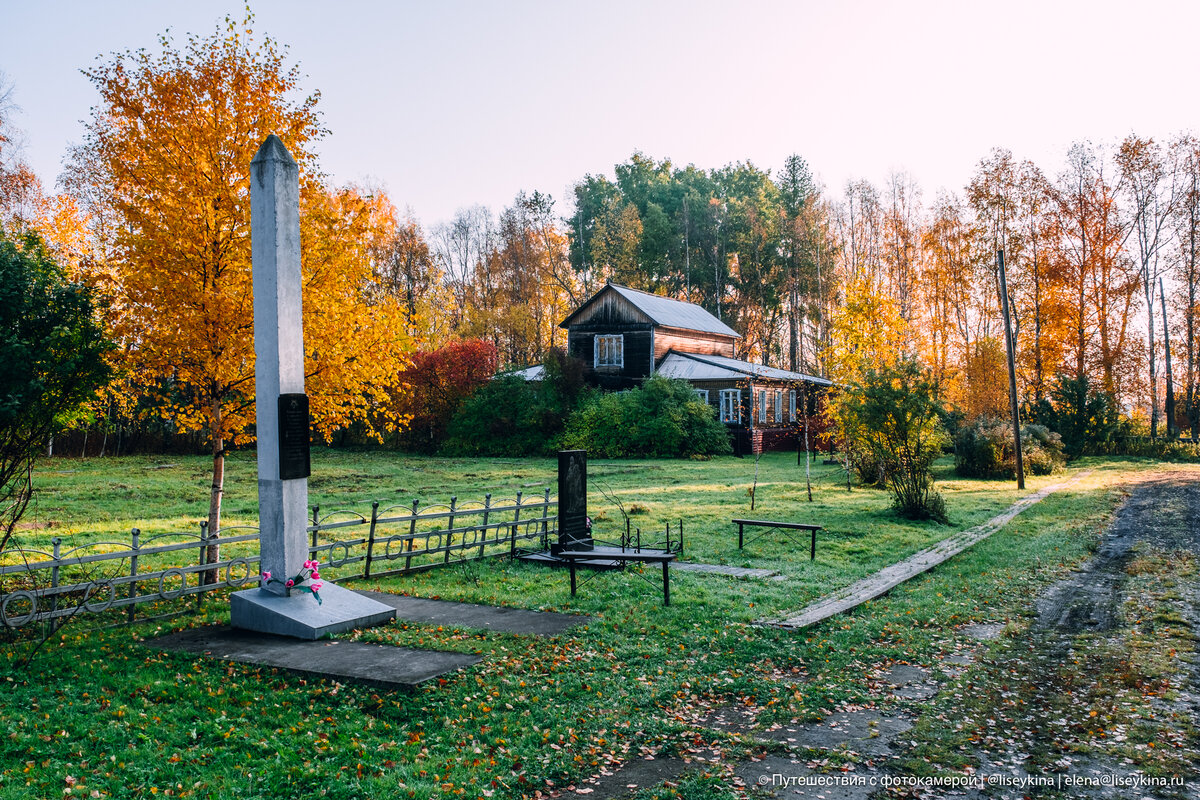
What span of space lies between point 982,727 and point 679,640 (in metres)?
3.15

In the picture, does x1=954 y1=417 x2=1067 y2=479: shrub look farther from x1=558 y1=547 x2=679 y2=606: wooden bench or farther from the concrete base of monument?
the concrete base of monument

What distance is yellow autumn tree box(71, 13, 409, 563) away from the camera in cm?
1002

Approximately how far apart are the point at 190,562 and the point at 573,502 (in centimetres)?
637

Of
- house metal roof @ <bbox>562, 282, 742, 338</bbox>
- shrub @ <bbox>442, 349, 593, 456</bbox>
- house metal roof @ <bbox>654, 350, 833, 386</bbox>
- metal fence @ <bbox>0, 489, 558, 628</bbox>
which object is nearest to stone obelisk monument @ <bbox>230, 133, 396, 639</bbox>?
metal fence @ <bbox>0, 489, 558, 628</bbox>

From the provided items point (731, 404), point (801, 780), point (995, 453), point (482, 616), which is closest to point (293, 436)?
point (482, 616)

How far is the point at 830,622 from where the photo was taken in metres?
9.03

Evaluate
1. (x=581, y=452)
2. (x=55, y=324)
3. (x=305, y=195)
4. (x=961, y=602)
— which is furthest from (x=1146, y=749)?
(x=305, y=195)

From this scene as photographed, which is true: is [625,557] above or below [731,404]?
below

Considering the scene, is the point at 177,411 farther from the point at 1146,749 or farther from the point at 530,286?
the point at 530,286

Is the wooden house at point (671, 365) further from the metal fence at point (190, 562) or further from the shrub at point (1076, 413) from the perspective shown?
the metal fence at point (190, 562)

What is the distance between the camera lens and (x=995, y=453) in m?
28.2

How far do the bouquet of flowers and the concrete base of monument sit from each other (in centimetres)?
9

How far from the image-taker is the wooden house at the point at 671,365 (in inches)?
1529

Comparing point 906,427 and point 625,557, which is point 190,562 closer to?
point 625,557
